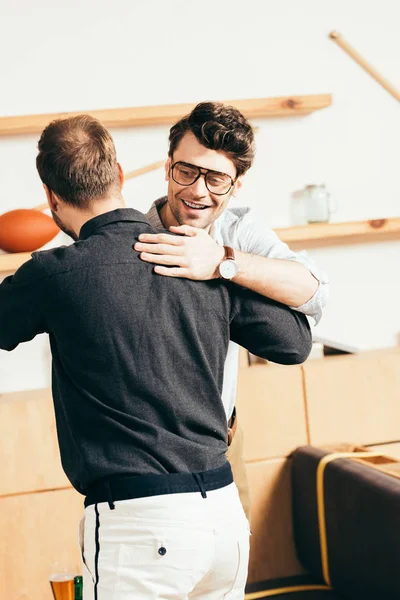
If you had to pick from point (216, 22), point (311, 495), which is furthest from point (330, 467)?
point (216, 22)

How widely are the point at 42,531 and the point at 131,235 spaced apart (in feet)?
5.68

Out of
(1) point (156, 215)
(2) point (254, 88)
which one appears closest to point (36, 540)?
(1) point (156, 215)

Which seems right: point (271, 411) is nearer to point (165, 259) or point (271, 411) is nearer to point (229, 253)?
point (229, 253)

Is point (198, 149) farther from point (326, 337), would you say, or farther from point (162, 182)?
point (326, 337)

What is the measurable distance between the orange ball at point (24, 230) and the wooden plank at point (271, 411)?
2.74ft

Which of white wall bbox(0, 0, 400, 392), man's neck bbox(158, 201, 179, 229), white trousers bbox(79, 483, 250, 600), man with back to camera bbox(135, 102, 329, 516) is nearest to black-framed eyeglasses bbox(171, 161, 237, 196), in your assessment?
man with back to camera bbox(135, 102, 329, 516)

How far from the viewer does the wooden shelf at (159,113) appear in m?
3.16

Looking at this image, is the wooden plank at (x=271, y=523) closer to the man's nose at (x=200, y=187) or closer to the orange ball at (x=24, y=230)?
the orange ball at (x=24, y=230)

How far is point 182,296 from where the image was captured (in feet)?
4.97

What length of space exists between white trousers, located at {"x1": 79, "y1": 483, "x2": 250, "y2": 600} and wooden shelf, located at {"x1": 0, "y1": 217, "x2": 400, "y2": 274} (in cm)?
165

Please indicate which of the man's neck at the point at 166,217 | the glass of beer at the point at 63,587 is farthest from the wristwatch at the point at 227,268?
the glass of beer at the point at 63,587

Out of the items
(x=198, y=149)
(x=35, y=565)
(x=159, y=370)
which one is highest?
(x=198, y=149)

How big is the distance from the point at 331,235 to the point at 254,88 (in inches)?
25.4

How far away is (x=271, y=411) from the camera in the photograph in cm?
319
